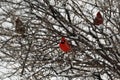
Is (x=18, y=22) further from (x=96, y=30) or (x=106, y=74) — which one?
(x=106, y=74)

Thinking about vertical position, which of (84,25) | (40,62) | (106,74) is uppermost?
(84,25)

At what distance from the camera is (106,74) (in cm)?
752

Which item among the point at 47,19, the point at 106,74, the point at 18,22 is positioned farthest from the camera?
the point at 106,74

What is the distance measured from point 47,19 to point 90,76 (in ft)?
4.45

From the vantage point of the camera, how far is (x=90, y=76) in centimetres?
716

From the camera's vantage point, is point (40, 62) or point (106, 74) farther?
point (106, 74)

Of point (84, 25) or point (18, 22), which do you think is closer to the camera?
point (18, 22)

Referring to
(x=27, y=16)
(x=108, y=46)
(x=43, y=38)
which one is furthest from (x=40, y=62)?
(x=108, y=46)

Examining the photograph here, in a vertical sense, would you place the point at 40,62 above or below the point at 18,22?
below

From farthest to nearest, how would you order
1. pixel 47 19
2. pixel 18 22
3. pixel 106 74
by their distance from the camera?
pixel 106 74 < pixel 47 19 < pixel 18 22

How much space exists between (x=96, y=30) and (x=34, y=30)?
119 centimetres

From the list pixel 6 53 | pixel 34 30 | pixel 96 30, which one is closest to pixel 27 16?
pixel 34 30

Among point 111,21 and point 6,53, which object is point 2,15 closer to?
point 6,53

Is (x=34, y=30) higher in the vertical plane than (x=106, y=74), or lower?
higher
